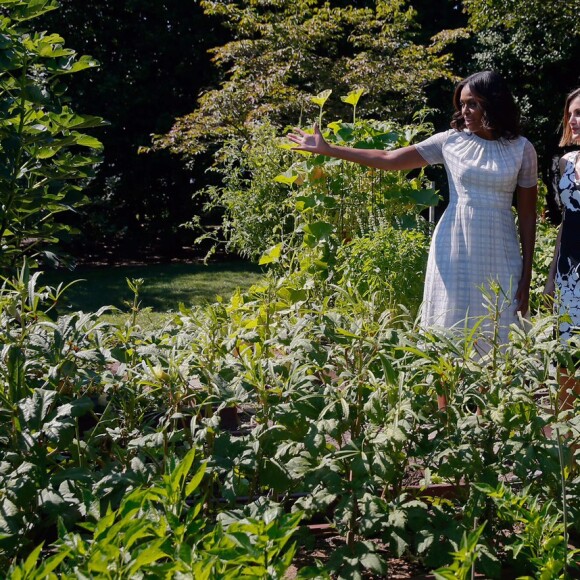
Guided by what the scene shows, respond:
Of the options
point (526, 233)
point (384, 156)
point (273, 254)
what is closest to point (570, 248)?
point (526, 233)

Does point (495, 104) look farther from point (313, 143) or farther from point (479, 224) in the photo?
point (313, 143)

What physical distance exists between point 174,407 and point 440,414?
0.68 m

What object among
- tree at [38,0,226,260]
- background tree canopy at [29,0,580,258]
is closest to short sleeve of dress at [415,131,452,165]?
background tree canopy at [29,0,580,258]

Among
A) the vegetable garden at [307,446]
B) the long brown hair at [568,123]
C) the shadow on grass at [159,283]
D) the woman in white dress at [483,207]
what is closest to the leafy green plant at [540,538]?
the vegetable garden at [307,446]

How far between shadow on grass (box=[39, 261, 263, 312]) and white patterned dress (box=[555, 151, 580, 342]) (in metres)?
5.65

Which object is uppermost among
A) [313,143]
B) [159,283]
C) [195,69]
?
[195,69]

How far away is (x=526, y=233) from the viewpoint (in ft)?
10.2

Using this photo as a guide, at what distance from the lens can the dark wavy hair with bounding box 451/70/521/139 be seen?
9.79 ft

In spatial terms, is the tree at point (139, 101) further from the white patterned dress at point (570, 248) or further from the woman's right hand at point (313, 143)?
the white patterned dress at point (570, 248)

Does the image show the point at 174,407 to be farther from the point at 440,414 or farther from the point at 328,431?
the point at 440,414

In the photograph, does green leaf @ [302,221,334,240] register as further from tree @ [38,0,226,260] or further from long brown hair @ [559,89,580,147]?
tree @ [38,0,226,260]

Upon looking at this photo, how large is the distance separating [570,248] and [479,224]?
1.18 ft

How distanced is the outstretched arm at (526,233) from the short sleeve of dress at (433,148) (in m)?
0.36

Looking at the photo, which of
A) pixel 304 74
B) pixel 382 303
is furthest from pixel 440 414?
pixel 304 74
